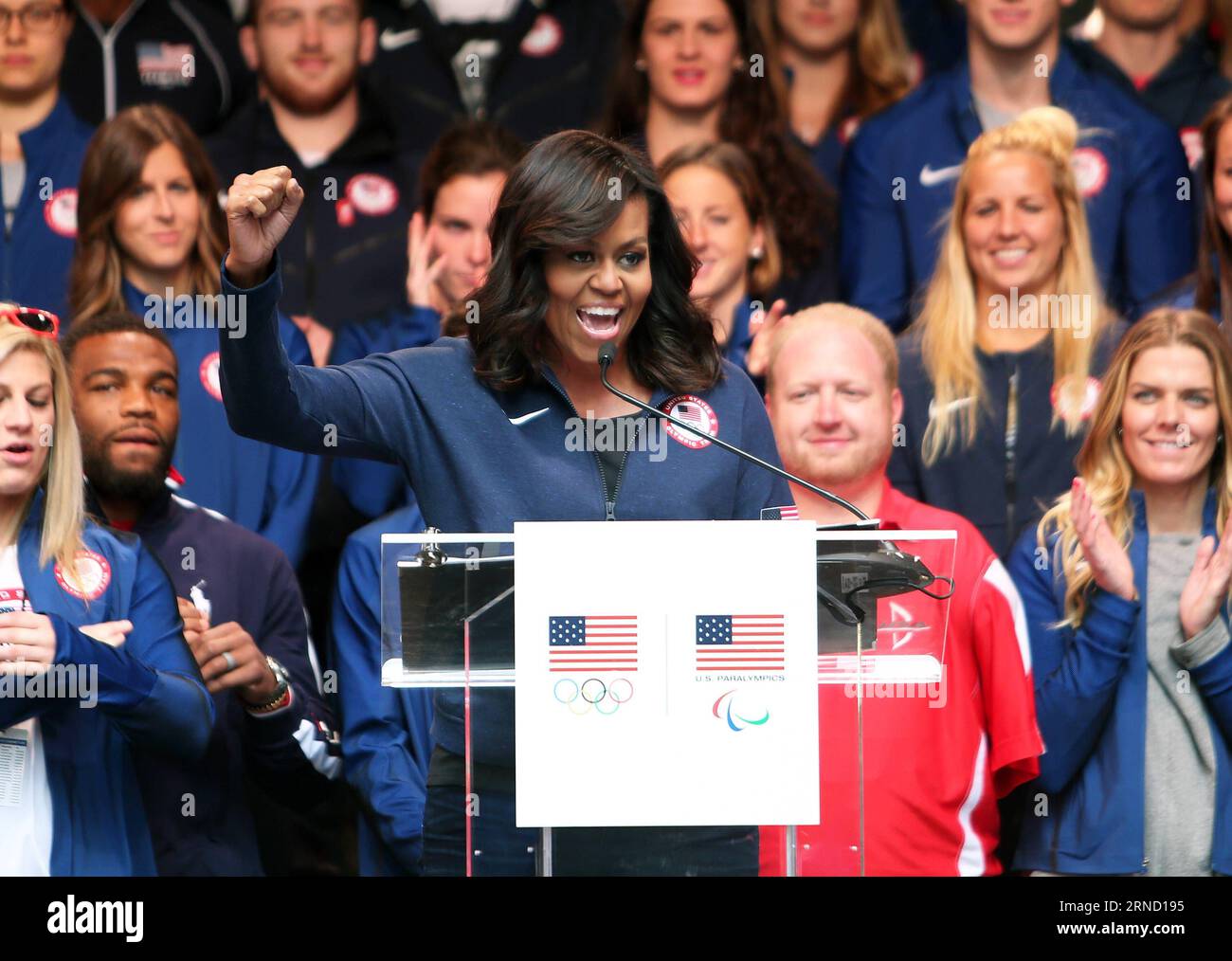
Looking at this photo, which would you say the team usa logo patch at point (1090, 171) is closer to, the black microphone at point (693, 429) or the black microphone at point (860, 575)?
the black microphone at point (693, 429)

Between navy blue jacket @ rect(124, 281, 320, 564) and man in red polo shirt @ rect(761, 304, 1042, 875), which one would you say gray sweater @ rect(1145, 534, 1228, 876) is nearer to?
man in red polo shirt @ rect(761, 304, 1042, 875)

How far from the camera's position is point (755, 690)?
8.59ft

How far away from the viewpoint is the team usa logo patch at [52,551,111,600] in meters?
4.15

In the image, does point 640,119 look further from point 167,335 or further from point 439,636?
point 439,636

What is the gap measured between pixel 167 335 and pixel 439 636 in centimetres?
244

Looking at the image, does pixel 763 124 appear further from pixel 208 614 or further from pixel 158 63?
pixel 208 614

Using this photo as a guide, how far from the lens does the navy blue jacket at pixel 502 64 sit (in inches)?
199

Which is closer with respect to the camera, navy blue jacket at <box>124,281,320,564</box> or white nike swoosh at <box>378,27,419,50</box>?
navy blue jacket at <box>124,281,320,564</box>

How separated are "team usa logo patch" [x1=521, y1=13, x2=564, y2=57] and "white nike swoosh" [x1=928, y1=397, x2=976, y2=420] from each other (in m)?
1.62

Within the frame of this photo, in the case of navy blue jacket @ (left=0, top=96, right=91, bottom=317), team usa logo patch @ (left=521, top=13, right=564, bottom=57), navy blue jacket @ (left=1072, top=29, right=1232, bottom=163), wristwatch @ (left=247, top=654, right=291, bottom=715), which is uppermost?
team usa logo patch @ (left=521, top=13, right=564, bottom=57)

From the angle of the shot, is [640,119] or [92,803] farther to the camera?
[640,119]

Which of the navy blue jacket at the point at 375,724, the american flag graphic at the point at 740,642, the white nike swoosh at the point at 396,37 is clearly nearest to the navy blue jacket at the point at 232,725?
the navy blue jacket at the point at 375,724

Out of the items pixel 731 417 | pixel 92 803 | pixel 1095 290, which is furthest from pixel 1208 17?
pixel 92 803

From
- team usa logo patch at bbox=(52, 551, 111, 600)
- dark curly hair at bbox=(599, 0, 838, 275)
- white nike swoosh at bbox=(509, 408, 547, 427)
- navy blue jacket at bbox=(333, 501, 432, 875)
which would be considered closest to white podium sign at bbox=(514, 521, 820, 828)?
white nike swoosh at bbox=(509, 408, 547, 427)
